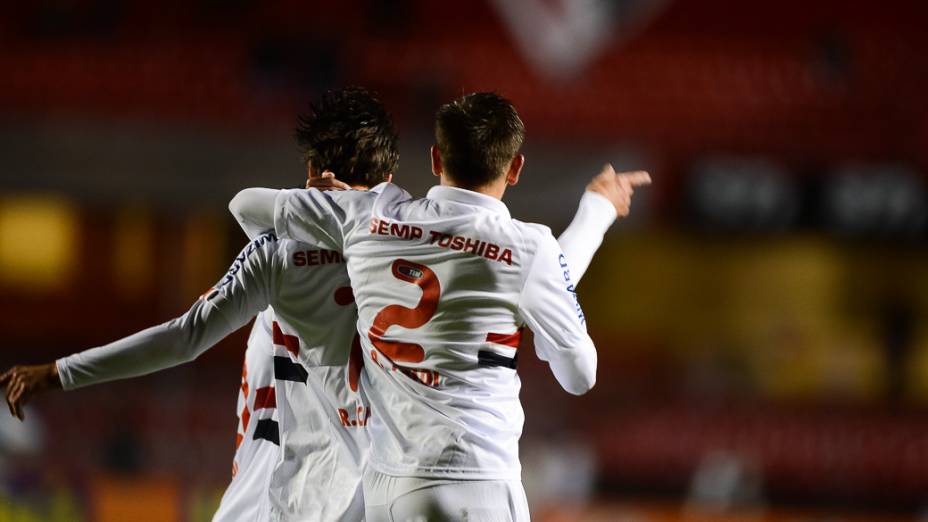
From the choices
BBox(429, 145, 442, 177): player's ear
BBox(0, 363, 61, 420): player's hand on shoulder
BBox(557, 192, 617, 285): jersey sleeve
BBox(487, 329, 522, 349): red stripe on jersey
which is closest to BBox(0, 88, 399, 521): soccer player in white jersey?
BBox(0, 363, 61, 420): player's hand on shoulder

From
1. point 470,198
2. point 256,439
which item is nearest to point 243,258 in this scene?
point 256,439

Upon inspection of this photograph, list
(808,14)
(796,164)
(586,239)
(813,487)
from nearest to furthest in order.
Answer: (586,239) < (813,487) < (796,164) < (808,14)

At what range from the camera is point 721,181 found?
13.3 m

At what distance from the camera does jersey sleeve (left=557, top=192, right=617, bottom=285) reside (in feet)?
9.89

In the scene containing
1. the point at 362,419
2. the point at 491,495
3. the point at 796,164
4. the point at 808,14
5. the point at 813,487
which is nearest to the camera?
the point at 491,495

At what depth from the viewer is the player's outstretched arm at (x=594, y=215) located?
303 cm

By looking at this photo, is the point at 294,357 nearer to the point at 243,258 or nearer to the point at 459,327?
the point at 243,258

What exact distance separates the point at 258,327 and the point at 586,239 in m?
0.88

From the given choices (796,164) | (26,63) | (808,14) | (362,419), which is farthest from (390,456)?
(808,14)

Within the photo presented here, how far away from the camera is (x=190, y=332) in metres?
2.87

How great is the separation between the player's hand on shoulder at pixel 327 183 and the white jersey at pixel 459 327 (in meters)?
0.25

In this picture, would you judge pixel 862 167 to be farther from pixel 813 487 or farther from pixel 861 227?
pixel 813 487

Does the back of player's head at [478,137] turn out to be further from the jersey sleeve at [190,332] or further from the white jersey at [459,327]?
the jersey sleeve at [190,332]

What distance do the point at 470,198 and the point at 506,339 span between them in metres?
0.33
